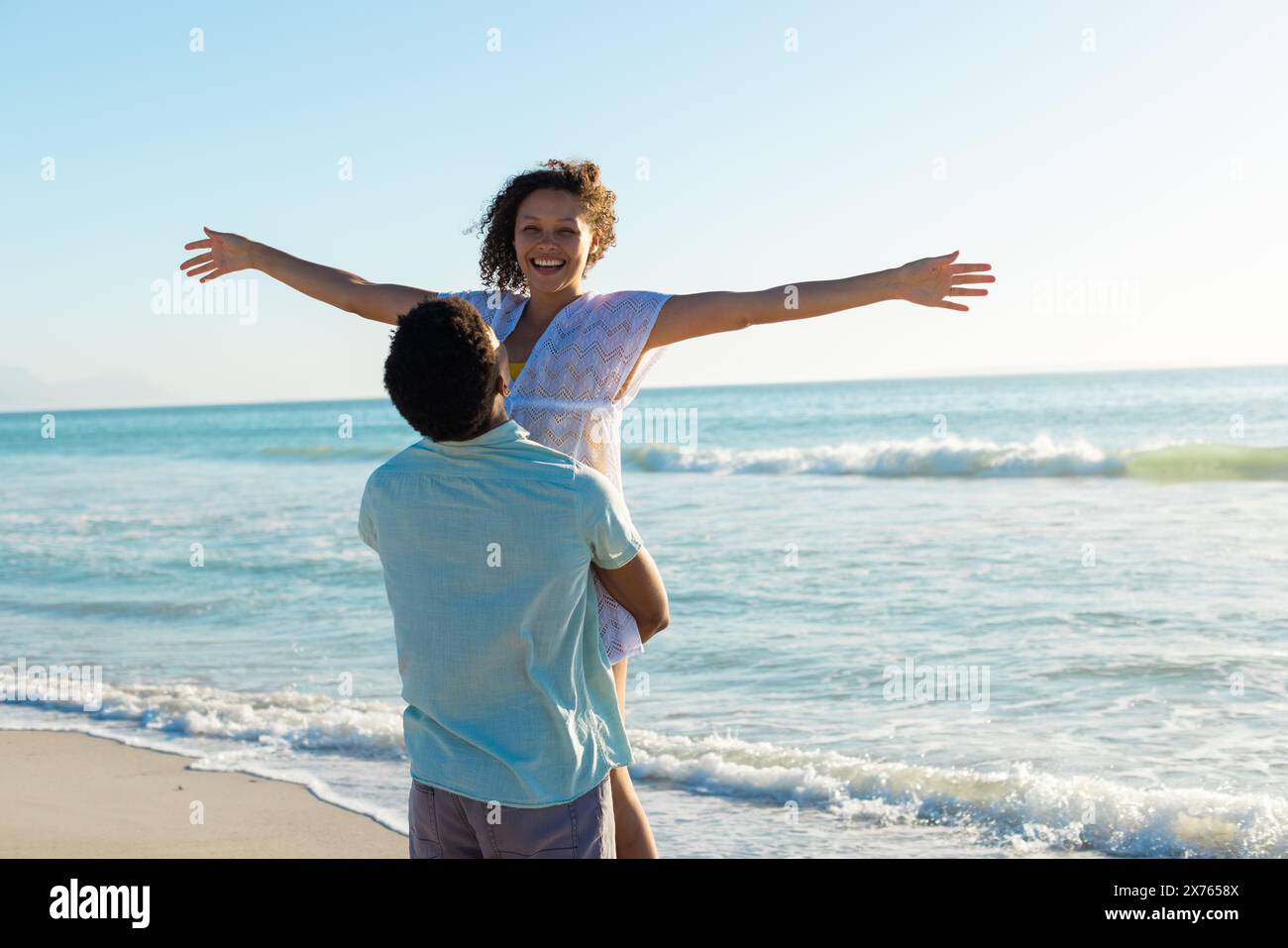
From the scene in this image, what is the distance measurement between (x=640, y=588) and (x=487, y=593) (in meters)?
0.32

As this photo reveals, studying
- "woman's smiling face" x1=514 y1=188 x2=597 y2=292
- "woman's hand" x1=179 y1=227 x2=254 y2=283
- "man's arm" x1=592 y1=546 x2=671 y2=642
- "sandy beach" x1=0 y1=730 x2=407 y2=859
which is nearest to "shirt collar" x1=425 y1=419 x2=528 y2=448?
"man's arm" x1=592 y1=546 x2=671 y2=642

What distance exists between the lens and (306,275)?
3.01 metres

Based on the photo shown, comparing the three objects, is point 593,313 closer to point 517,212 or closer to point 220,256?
point 517,212

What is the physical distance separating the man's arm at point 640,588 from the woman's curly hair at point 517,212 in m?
1.02

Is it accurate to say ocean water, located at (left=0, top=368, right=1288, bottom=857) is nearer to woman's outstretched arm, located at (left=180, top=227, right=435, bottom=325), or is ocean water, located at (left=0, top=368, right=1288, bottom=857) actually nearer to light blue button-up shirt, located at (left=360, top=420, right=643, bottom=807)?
woman's outstretched arm, located at (left=180, top=227, right=435, bottom=325)

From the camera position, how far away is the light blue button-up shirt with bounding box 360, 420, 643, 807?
1.91 m

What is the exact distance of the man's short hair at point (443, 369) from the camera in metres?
1.89

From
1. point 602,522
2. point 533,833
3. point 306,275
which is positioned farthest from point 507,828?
point 306,275

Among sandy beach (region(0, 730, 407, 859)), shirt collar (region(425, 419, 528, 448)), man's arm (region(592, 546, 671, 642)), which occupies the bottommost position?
sandy beach (region(0, 730, 407, 859))

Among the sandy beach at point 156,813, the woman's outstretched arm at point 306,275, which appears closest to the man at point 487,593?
the woman's outstretched arm at point 306,275

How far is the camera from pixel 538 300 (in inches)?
109

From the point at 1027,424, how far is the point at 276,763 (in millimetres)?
29000

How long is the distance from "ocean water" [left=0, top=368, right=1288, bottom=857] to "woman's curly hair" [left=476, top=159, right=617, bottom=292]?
2.47m
